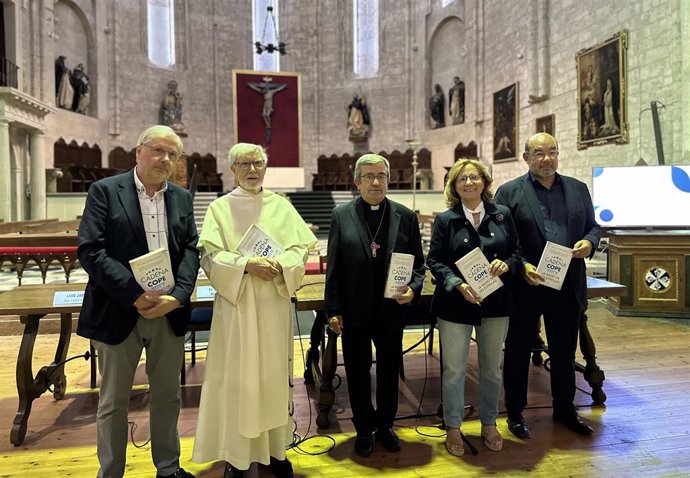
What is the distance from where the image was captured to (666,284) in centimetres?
585

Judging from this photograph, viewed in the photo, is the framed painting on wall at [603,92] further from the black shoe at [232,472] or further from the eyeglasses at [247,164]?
the black shoe at [232,472]

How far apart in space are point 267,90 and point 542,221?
57.6 ft

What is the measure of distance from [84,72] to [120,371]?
682 inches

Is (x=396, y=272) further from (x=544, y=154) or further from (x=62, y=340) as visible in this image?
(x=62, y=340)

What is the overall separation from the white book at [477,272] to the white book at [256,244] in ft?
3.16

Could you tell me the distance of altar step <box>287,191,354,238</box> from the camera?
51.2 ft

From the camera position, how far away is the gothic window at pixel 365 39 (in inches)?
817

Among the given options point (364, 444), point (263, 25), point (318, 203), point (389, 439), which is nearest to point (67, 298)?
point (364, 444)

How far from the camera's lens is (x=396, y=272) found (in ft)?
8.53

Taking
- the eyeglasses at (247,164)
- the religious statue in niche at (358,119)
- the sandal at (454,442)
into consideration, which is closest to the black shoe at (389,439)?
the sandal at (454,442)

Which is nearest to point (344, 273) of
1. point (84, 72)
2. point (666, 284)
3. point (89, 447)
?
point (89, 447)

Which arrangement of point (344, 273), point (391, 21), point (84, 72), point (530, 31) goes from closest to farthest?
1. point (344, 273)
2. point (530, 31)
3. point (84, 72)
4. point (391, 21)

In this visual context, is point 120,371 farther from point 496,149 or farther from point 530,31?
point 496,149

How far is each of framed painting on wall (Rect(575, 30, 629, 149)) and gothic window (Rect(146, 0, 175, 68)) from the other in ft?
48.6
